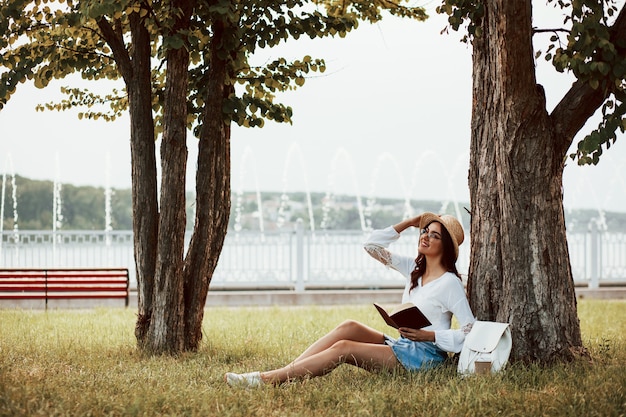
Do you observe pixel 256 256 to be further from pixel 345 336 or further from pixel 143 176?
pixel 345 336

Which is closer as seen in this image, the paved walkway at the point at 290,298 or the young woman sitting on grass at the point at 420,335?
the young woman sitting on grass at the point at 420,335

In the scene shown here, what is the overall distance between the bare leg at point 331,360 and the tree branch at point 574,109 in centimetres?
255

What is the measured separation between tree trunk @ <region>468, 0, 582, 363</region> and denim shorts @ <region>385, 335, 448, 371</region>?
36.4 inches

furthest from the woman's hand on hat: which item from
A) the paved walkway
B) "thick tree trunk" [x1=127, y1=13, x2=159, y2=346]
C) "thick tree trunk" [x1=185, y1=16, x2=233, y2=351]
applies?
the paved walkway

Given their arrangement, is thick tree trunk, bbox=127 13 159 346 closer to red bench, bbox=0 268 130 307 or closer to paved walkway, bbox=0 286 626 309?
red bench, bbox=0 268 130 307

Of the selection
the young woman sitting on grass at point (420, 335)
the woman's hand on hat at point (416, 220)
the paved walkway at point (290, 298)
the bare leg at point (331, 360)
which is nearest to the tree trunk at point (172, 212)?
the young woman sitting on grass at point (420, 335)

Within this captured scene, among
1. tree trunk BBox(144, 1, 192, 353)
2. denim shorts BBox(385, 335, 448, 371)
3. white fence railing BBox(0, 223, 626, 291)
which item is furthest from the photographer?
white fence railing BBox(0, 223, 626, 291)

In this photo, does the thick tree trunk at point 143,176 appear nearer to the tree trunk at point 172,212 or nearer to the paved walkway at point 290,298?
the tree trunk at point 172,212

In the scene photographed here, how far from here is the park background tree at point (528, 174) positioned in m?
7.39

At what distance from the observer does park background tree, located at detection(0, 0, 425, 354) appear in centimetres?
880

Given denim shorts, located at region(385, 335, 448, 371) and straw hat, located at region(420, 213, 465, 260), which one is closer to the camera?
denim shorts, located at region(385, 335, 448, 371)

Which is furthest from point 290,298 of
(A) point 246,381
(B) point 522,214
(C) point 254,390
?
(C) point 254,390

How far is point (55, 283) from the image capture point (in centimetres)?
1509

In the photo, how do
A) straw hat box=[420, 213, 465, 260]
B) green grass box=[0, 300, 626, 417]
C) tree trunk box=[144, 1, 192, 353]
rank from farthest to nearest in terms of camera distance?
1. tree trunk box=[144, 1, 192, 353]
2. straw hat box=[420, 213, 465, 260]
3. green grass box=[0, 300, 626, 417]
